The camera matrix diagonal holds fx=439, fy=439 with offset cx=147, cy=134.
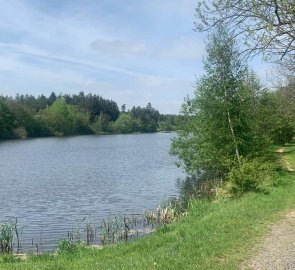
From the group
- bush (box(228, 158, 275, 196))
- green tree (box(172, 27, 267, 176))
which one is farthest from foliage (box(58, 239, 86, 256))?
green tree (box(172, 27, 267, 176))

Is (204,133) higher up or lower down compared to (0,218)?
higher up

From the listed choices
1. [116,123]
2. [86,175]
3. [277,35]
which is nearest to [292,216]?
[277,35]

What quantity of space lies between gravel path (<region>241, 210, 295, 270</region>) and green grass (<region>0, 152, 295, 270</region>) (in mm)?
234

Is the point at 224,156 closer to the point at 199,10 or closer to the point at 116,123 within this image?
the point at 199,10

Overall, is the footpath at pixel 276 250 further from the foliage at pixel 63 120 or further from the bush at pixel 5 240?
the foliage at pixel 63 120

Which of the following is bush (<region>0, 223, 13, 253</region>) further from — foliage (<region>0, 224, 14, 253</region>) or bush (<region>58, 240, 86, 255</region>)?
bush (<region>58, 240, 86, 255</region>)

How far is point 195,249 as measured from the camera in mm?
9656

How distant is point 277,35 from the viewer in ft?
25.5

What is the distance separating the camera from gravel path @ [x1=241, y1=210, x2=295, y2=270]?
28.0 feet

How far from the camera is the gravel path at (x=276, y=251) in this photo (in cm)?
852

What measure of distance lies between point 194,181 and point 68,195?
35.5ft

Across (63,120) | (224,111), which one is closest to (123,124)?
(63,120)

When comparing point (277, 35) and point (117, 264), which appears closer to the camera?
point (277, 35)

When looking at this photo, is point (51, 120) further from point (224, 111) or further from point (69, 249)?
point (69, 249)
